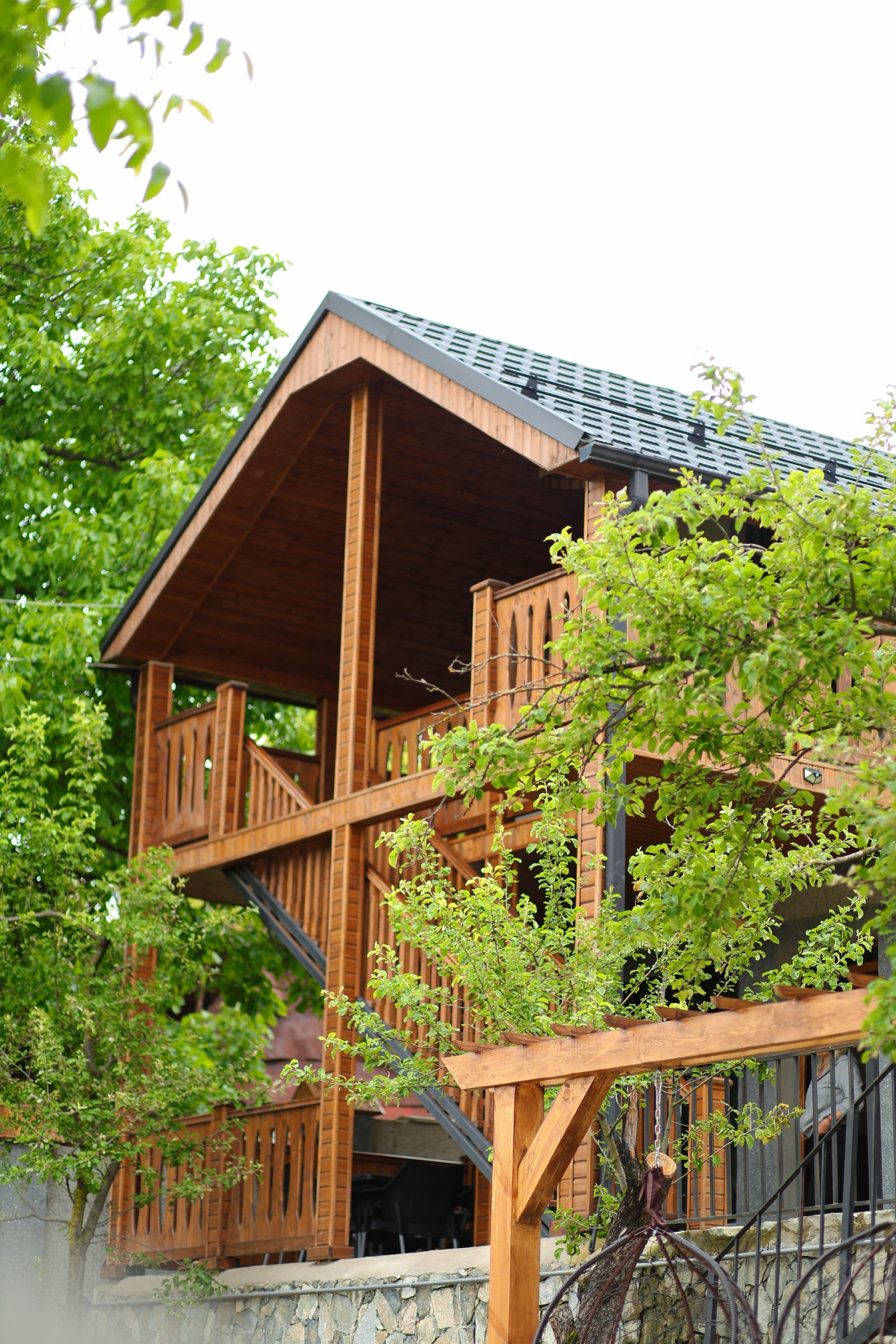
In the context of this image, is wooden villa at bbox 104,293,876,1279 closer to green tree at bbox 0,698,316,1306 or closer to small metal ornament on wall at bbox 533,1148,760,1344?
green tree at bbox 0,698,316,1306

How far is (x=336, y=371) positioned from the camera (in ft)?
44.1

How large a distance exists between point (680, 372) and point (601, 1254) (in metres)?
3.84

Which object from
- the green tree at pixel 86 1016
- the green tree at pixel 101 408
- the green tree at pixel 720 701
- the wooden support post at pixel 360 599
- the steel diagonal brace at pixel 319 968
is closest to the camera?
the green tree at pixel 720 701

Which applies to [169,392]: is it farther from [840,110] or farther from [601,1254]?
[840,110]

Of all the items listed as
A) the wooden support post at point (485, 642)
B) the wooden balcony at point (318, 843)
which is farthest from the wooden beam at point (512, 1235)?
the wooden support post at point (485, 642)

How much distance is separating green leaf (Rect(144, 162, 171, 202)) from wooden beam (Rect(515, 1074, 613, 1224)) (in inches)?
186

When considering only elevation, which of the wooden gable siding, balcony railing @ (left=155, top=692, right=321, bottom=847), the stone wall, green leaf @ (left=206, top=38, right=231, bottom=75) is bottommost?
the stone wall

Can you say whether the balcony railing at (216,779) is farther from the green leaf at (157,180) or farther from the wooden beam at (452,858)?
the green leaf at (157,180)

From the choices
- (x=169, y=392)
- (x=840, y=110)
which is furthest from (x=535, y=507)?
(x=840, y=110)

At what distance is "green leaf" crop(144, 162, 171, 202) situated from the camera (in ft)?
12.1

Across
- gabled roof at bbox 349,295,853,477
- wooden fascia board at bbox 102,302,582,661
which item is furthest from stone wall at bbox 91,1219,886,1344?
wooden fascia board at bbox 102,302,582,661

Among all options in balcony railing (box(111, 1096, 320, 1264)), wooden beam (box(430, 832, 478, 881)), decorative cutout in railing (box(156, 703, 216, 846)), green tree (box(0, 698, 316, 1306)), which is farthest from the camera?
decorative cutout in railing (box(156, 703, 216, 846))

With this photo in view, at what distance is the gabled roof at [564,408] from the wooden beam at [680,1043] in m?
3.91

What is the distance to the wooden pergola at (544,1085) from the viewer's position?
268 inches
